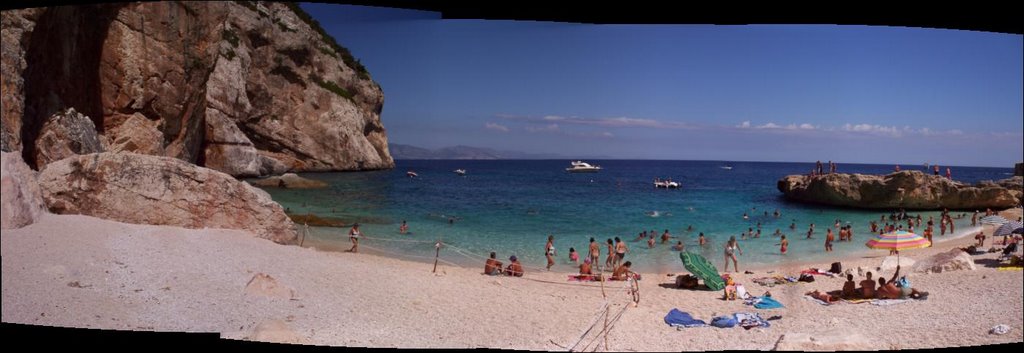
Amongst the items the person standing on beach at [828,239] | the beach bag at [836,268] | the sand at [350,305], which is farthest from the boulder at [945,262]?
the person standing on beach at [828,239]

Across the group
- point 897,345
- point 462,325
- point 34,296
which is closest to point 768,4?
point 897,345

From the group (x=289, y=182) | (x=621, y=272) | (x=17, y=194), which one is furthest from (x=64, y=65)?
(x=621, y=272)

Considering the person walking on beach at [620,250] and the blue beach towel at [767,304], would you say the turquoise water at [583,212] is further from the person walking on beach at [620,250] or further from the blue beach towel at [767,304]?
the blue beach towel at [767,304]

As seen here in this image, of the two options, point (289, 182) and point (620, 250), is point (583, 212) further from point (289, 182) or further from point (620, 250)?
point (289, 182)

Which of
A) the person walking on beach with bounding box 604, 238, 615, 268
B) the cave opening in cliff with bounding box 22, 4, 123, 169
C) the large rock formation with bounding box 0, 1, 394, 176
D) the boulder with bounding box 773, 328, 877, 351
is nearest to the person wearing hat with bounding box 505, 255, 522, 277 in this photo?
the person walking on beach with bounding box 604, 238, 615, 268

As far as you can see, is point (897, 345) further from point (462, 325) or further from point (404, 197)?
point (404, 197)

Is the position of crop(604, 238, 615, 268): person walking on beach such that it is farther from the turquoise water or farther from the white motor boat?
the white motor boat
